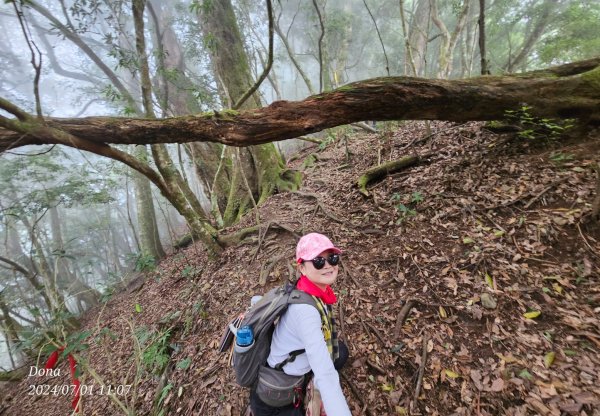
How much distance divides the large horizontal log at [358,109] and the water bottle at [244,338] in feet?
8.76

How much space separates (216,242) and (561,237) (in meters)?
5.70

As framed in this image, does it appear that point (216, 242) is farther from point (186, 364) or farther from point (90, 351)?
point (90, 351)

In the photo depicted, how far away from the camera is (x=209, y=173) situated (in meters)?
9.36

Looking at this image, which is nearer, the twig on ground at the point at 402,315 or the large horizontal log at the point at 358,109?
the twig on ground at the point at 402,315

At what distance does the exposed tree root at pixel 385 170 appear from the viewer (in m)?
5.64

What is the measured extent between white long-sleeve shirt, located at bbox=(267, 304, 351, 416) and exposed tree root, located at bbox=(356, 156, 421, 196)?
3.83 m

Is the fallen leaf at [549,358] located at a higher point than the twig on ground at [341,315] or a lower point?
higher

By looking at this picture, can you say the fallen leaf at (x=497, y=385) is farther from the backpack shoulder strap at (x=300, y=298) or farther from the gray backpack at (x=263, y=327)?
the backpack shoulder strap at (x=300, y=298)

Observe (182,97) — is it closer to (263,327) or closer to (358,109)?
(358,109)

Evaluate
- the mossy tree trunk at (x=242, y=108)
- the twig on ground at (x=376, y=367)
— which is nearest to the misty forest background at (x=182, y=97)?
the mossy tree trunk at (x=242, y=108)

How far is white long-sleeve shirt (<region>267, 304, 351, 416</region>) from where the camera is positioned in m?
1.89

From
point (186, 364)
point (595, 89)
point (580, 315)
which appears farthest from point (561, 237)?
point (186, 364)

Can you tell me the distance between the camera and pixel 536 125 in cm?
433

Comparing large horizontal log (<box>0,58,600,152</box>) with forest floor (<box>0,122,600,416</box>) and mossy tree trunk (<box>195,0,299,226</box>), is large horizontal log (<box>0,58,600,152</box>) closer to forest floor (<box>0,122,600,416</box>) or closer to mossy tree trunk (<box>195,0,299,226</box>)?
forest floor (<box>0,122,600,416</box>)
